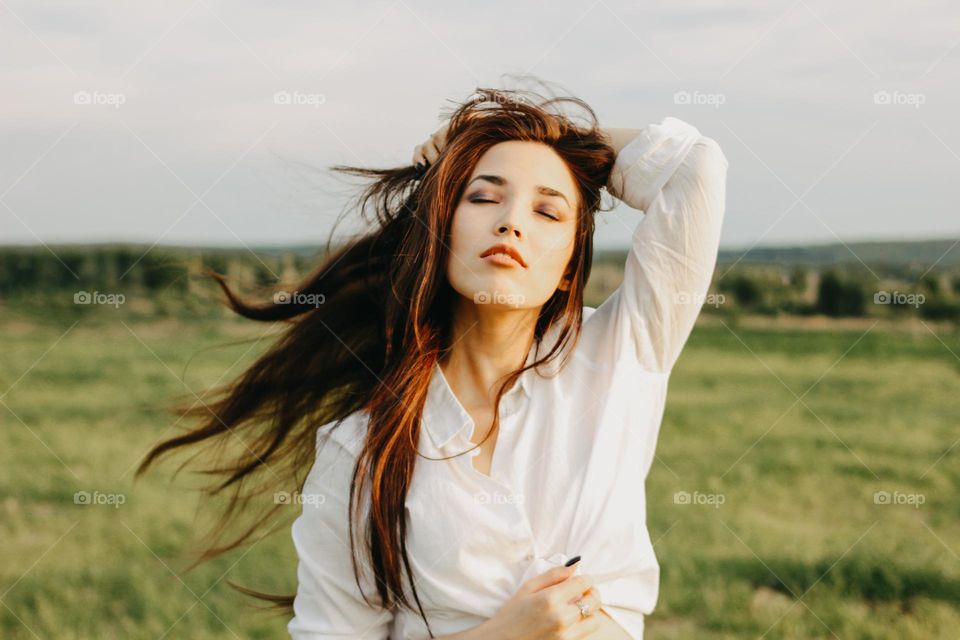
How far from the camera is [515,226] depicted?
2.53 m

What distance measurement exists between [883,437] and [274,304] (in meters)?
6.27

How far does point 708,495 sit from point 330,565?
15.0ft

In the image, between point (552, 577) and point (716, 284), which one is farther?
point (716, 284)

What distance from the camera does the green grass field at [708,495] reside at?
5285 mm

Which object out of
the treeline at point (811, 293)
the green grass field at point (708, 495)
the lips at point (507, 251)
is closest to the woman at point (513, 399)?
the lips at point (507, 251)

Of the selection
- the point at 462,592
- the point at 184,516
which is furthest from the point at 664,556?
the point at 462,592

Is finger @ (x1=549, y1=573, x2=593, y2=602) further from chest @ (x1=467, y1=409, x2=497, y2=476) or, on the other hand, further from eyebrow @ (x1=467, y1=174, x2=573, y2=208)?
eyebrow @ (x1=467, y1=174, x2=573, y2=208)

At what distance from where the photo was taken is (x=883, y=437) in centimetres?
827

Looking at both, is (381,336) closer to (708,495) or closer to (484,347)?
(484,347)

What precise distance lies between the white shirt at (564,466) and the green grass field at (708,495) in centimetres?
119

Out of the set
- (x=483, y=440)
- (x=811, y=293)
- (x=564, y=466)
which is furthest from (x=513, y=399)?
(x=811, y=293)

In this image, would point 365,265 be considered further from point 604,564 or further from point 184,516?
point 184,516

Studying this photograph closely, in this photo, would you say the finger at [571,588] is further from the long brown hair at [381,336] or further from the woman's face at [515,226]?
the woman's face at [515,226]

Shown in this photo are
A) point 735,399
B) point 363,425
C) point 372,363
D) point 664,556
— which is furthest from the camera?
point 735,399
